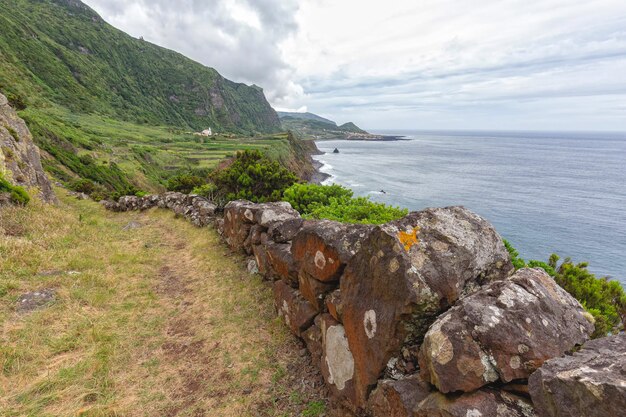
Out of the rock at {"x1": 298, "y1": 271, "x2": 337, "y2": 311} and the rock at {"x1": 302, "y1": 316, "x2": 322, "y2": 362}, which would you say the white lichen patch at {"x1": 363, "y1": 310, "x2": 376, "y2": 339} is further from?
the rock at {"x1": 302, "y1": 316, "x2": 322, "y2": 362}

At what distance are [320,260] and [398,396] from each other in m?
3.01

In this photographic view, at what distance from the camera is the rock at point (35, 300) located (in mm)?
8148

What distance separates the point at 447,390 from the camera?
3.62m

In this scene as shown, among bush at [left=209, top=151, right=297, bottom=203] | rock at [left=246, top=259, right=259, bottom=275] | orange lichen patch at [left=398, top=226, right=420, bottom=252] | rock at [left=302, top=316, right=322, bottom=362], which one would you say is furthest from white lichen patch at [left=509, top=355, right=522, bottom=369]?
bush at [left=209, top=151, right=297, bottom=203]

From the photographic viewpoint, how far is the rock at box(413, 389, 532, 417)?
3312mm

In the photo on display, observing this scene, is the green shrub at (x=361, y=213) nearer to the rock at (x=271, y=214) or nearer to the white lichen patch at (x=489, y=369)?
the rock at (x=271, y=214)

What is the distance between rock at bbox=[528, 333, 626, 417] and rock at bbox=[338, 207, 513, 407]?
58.2 inches

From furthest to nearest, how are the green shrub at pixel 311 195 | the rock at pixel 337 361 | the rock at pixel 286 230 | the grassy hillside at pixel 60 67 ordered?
the grassy hillside at pixel 60 67 → the green shrub at pixel 311 195 → the rock at pixel 286 230 → the rock at pixel 337 361

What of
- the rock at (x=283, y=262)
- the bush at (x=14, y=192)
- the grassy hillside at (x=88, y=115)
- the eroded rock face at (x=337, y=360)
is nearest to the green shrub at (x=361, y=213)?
the rock at (x=283, y=262)

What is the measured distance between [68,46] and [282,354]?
751ft

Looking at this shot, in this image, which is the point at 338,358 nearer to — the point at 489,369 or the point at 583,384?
the point at 489,369

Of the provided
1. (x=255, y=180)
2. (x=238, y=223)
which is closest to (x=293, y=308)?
(x=238, y=223)

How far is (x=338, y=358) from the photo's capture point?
5.71m

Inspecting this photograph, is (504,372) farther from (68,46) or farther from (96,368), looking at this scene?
(68,46)
